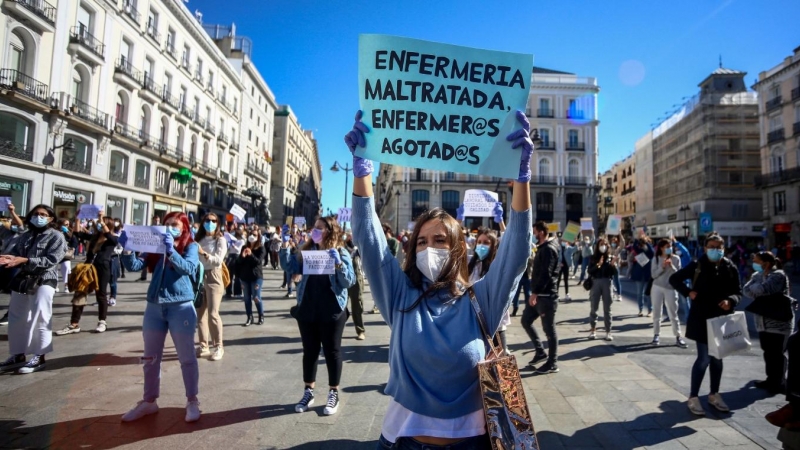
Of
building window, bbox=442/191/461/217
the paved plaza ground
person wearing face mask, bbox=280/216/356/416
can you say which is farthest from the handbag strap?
building window, bbox=442/191/461/217

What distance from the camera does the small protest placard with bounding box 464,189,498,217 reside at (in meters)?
7.04

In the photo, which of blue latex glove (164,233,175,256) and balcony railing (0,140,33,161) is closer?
blue latex glove (164,233,175,256)

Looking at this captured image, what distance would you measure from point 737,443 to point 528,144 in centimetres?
351

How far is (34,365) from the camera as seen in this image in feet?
16.6

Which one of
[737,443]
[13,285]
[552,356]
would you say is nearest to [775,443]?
[737,443]

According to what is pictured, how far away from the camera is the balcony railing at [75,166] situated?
68.0ft

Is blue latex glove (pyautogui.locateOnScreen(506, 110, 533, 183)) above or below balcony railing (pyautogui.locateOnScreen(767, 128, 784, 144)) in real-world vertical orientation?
below

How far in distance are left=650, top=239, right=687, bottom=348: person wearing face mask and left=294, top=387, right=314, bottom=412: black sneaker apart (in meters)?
5.85

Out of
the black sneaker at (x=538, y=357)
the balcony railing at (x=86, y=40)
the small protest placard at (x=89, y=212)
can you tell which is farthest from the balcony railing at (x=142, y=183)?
the black sneaker at (x=538, y=357)

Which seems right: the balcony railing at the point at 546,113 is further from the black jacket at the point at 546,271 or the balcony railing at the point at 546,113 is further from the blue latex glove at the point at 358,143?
the blue latex glove at the point at 358,143

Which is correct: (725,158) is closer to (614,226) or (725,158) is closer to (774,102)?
(774,102)

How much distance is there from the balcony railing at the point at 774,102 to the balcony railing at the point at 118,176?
47.3m

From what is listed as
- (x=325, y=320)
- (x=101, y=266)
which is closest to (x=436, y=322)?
(x=325, y=320)

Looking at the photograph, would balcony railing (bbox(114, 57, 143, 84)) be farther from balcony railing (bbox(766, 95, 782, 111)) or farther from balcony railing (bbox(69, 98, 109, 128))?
balcony railing (bbox(766, 95, 782, 111))
